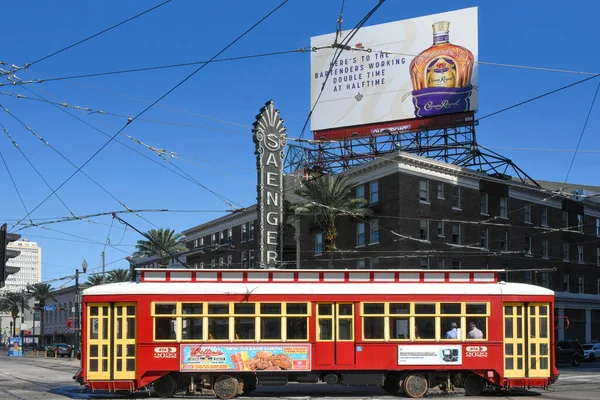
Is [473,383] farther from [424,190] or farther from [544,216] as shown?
[544,216]

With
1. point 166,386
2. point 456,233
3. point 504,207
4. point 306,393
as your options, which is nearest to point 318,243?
point 456,233

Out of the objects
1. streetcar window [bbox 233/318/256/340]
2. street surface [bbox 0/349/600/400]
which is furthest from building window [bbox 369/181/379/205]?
streetcar window [bbox 233/318/256/340]

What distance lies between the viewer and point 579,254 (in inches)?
2717

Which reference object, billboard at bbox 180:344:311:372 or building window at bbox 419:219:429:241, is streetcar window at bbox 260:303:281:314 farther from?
building window at bbox 419:219:429:241

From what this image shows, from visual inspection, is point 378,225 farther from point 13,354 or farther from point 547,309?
point 13,354

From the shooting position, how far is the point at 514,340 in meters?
21.2

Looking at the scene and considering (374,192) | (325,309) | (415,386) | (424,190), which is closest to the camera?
(415,386)

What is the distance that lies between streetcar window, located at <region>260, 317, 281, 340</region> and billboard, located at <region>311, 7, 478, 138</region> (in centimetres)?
3735

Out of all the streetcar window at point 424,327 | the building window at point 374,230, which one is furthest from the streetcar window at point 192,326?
the building window at point 374,230

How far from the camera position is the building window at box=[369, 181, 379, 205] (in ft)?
185

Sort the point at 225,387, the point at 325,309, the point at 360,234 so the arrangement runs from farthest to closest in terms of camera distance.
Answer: the point at 360,234 → the point at 325,309 → the point at 225,387

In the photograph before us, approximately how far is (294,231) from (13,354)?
110 feet

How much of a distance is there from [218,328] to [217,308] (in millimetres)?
522

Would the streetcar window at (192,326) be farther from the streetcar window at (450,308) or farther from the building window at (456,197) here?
the building window at (456,197)
